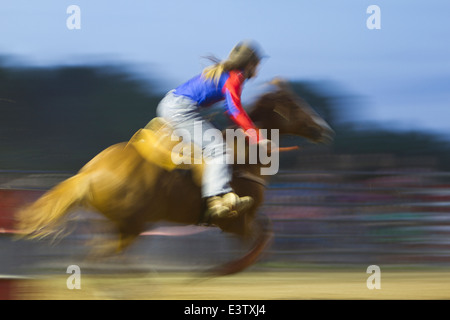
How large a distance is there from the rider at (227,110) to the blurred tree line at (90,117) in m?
6.05

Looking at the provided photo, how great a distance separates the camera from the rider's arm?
4020 millimetres

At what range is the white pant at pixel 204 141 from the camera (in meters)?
4.09

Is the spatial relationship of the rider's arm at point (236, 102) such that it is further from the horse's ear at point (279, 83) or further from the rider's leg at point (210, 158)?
the horse's ear at point (279, 83)

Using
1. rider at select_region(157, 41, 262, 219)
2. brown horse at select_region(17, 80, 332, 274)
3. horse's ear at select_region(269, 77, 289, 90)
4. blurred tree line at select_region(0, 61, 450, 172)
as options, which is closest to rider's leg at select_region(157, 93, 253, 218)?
rider at select_region(157, 41, 262, 219)

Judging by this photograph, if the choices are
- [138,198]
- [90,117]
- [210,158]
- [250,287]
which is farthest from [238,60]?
[90,117]

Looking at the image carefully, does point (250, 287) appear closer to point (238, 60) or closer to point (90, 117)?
point (238, 60)

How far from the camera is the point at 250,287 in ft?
17.4

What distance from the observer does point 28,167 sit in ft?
32.2

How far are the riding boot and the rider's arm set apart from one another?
0.40 meters

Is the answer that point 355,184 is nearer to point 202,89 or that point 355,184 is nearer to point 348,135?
point 202,89

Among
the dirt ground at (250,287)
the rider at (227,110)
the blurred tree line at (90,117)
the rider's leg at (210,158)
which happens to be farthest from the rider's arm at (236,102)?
the blurred tree line at (90,117)

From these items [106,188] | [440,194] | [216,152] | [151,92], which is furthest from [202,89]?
[151,92]

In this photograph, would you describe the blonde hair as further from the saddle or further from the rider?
the saddle

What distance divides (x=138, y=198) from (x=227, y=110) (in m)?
0.81
